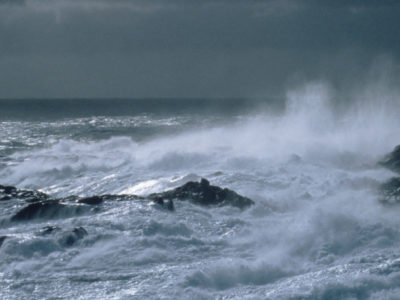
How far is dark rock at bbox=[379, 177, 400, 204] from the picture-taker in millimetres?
14463

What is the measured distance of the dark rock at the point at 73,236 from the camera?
1179 centimetres

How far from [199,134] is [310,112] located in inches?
343

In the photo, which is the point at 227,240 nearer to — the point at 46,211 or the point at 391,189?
the point at 46,211

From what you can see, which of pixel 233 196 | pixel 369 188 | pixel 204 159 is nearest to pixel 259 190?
pixel 233 196

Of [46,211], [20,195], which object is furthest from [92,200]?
[20,195]

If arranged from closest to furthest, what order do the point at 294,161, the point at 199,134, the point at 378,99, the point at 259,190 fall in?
the point at 259,190 → the point at 294,161 → the point at 199,134 → the point at 378,99

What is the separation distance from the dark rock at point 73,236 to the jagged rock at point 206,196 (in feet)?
9.78

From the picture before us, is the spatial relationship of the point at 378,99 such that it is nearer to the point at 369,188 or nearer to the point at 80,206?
the point at 369,188

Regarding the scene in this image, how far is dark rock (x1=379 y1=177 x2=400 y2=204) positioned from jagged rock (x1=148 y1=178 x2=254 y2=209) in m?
3.84

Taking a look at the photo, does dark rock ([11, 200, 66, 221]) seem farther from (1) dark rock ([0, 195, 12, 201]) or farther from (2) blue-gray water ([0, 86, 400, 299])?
(1) dark rock ([0, 195, 12, 201])

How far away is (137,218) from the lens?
1334 centimetres

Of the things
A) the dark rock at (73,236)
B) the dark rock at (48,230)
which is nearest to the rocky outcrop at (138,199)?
the dark rock at (48,230)

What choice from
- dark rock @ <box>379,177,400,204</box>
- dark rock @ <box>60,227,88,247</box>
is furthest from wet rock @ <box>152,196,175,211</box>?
dark rock @ <box>379,177,400,204</box>

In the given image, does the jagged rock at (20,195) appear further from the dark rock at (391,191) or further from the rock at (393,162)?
the rock at (393,162)
